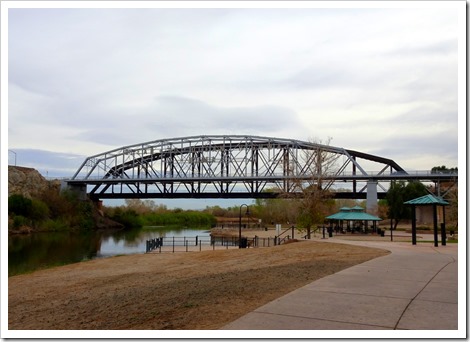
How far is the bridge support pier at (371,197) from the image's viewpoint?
7519cm

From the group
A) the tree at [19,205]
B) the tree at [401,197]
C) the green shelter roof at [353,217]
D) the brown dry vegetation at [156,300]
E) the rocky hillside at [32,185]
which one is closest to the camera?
the brown dry vegetation at [156,300]

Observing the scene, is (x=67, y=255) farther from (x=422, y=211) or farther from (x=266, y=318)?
(x=266, y=318)

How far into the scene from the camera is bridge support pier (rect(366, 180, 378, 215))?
247ft

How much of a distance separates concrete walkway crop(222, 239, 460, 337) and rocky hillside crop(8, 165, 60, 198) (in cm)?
7860

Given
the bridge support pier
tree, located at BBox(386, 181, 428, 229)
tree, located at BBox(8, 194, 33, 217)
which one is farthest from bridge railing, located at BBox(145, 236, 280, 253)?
tree, located at BBox(8, 194, 33, 217)

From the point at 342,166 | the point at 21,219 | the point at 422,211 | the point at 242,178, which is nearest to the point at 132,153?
the point at 242,178

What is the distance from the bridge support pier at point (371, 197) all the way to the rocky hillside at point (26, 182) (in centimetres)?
5919

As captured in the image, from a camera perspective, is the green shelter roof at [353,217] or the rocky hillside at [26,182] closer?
the green shelter roof at [353,217]

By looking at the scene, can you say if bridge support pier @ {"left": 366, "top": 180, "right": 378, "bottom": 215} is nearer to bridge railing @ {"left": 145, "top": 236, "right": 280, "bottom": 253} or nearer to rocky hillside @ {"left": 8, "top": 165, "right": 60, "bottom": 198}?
bridge railing @ {"left": 145, "top": 236, "right": 280, "bottom": 253}

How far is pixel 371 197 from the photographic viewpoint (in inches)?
3078

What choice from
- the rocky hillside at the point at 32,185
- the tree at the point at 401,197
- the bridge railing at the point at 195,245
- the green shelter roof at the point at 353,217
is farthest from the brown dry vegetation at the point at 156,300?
the rocky hillside at the point at 32,185

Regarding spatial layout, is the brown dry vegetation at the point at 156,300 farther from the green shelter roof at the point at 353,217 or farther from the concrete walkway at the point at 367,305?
the green shelter roof at the point at 353,217

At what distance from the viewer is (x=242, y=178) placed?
291 feet

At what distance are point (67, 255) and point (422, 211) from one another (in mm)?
28375
